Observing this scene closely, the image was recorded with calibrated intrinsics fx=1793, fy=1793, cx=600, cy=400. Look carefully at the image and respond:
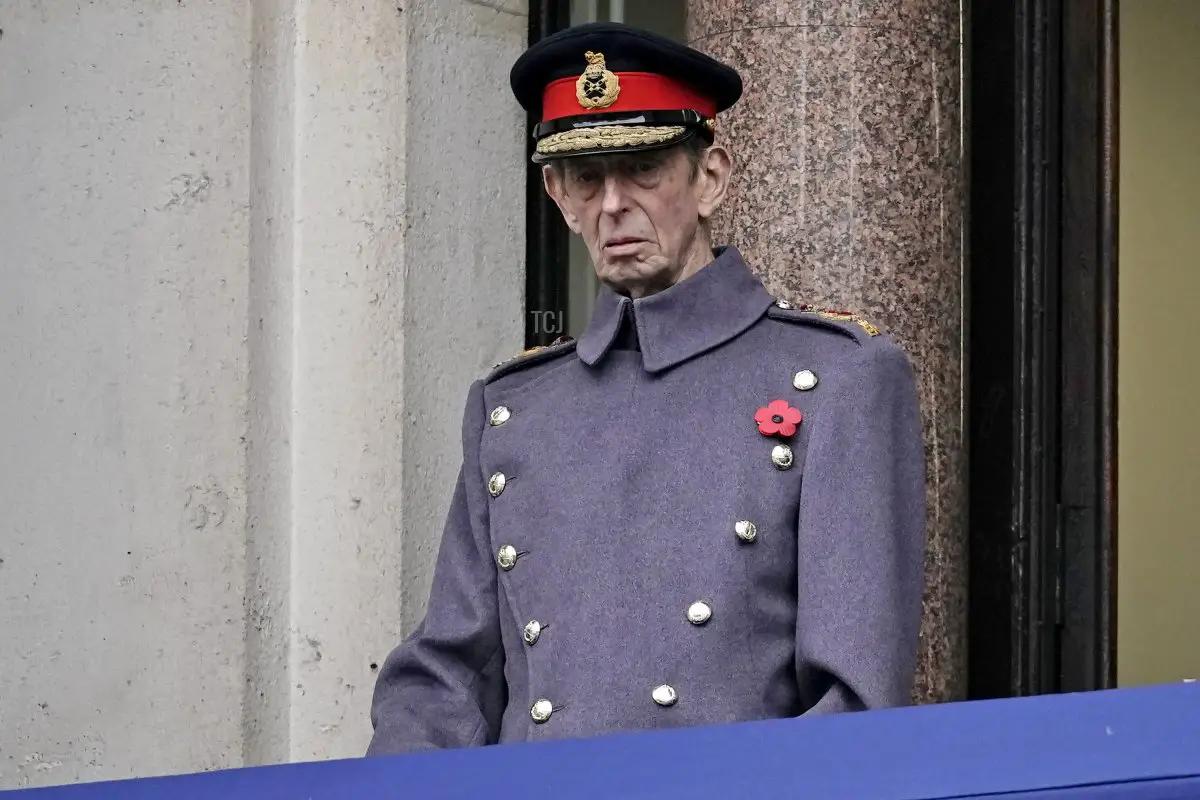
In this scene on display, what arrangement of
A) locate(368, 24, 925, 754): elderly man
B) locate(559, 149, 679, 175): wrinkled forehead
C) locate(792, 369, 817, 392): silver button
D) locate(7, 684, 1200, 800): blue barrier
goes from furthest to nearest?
locate(559, 149, 679, 175): wrinkled forehead, locate(792, 369, 817, 392): silver button, locate(368, 24, 925, 754): elderly man, locate(7, 684, 1200, 800): blue barrier

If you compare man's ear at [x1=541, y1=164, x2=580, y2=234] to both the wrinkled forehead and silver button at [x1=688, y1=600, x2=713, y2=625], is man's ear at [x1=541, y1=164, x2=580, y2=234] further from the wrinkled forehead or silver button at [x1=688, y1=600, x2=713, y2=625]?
silver button at [x1=688, y1=600, x2=713, y2=625]

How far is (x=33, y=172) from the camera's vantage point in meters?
3.60

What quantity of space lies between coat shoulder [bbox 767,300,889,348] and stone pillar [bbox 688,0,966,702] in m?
0.91

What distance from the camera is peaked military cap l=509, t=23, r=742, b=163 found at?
8.77 ft

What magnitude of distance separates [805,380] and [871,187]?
118 cm

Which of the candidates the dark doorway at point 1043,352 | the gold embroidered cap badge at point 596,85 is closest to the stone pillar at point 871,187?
the dark doorway at point 1043,352

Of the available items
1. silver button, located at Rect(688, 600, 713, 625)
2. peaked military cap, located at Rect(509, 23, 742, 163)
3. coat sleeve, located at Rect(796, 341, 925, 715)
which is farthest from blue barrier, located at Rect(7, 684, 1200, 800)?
peaked military cap, located at Rect(509, 23, 742, 163)

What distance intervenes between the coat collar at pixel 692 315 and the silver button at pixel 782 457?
0.23 meters

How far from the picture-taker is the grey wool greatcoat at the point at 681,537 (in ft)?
7.98

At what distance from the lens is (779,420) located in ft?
8.41

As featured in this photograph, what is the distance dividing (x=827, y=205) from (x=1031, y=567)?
88 centimetres

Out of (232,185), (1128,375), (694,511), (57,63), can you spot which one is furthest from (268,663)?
(1128,375)

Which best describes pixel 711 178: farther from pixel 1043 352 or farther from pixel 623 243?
pixel 1043 352

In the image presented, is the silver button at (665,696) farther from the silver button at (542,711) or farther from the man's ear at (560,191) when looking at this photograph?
the man's ear at (560,191)
